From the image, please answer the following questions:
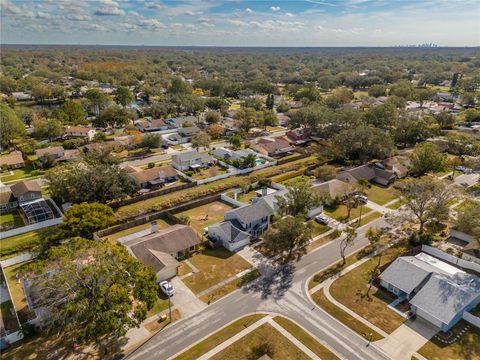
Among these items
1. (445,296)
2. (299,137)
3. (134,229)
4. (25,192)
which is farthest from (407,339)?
(299,137)

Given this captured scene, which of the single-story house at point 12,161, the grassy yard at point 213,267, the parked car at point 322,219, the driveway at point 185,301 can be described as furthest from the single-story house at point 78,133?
the parked car at point 322,219

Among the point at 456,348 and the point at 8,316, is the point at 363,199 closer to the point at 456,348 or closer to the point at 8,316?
the point at 456,348

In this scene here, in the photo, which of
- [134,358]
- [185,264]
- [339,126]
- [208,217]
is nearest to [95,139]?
[208,217]

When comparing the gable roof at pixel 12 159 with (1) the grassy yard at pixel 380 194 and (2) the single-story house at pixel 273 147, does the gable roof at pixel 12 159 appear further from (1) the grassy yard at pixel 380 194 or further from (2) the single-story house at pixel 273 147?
(1) the grassy yard at pixel 380 194

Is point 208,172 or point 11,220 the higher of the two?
point 208,172

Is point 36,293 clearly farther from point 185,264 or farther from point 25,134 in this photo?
point 25,134
